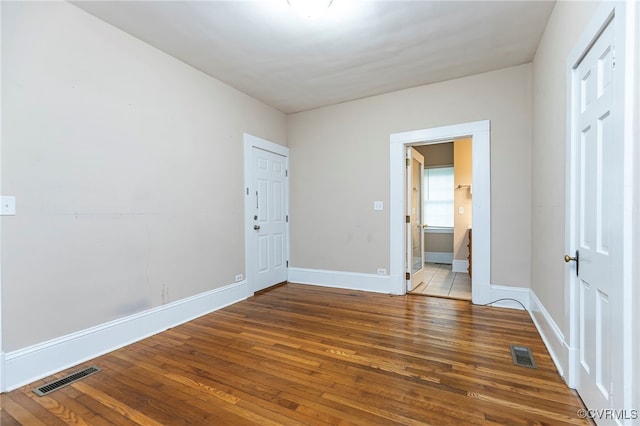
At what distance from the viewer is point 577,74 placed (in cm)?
180

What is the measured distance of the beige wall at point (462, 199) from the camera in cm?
563

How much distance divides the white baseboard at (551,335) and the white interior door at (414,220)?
4.94 ft

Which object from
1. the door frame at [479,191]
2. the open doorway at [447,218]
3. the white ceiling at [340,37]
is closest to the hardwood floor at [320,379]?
the door frame at [479,191]

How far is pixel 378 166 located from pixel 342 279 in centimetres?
181

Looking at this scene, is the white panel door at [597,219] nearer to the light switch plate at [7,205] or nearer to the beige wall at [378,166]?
the beige wall at [378,166]

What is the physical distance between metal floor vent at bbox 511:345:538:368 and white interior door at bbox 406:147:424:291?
182cm

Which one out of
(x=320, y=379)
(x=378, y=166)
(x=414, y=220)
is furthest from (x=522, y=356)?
(x=378, y=166)

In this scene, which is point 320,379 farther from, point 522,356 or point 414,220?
point 414,220

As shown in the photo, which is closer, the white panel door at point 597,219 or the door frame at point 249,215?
the white panel door at point 597,219

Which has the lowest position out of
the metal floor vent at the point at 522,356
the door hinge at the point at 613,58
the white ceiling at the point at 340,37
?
the metal floor vent at the point at 522,356

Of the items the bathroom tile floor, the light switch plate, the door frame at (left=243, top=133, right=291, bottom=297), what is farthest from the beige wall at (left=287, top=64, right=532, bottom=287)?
the light switch plate

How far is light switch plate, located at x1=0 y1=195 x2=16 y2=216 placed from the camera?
6.31 ft

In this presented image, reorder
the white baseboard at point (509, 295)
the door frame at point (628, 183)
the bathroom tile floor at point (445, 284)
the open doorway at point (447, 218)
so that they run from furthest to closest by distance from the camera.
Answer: the open doorway at point (447, 218)
the bathroom tile floor at point (445, 284)
the white baseboard at point (509, 295)
the door frame at point (628, 183)

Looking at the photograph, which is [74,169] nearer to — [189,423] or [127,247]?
[127,247]
